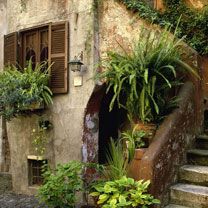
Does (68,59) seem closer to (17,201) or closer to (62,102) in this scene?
(62,102)

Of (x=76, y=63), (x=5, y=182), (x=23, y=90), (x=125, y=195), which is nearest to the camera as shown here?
(x=125, y=195)

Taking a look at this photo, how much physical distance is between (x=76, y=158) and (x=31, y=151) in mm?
1397

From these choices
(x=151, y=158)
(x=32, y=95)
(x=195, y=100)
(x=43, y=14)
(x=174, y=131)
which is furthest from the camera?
(x=43, y=14)

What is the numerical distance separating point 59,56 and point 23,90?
1031 millimetres

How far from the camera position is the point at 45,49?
27.2ft

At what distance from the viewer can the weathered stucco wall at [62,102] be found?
738cm

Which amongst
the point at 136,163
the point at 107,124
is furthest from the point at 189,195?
the point at 107,124

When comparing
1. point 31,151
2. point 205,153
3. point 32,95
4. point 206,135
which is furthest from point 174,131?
point 31,151

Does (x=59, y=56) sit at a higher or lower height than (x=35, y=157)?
higher

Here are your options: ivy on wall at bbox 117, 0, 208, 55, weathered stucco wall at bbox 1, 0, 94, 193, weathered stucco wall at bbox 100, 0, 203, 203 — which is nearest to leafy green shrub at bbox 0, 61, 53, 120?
weathered stucco wall at bbox 1, 0, 94, 193

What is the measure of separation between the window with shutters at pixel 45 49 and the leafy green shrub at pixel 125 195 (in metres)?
2.98

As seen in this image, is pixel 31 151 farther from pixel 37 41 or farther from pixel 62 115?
pixel 37 41

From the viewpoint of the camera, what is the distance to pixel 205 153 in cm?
605

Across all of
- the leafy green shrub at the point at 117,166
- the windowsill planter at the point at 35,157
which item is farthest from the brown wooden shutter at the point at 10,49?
the leafy green shrub at the point at 117,166
